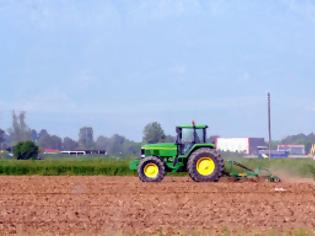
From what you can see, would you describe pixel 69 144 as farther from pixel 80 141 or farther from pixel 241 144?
pixel 241 144

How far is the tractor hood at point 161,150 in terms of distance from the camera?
32.1 m

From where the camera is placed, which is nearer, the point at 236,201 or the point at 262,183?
the point at 236,201

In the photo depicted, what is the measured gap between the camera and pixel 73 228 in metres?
15.9

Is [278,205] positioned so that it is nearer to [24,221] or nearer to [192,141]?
[24,221]

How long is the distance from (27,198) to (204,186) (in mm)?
7453

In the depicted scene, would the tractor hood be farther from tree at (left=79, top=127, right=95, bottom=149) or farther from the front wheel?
tree at (left=79, top=127, right=95, bottom=149)

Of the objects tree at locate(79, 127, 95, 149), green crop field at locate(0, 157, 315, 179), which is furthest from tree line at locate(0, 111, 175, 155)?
green crop field at locate(0, 157, 315, 179)

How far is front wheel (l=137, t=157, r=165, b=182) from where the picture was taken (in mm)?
31891

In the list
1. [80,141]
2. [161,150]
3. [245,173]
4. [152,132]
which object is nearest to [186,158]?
[161,150]

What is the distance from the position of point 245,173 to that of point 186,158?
10.3 ft

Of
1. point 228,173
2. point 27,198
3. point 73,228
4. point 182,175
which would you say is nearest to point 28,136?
point 182,175

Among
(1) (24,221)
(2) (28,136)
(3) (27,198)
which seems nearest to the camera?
(1) (24,221)

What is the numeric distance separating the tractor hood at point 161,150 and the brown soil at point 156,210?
3.94 metres

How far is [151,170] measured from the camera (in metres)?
32.2
